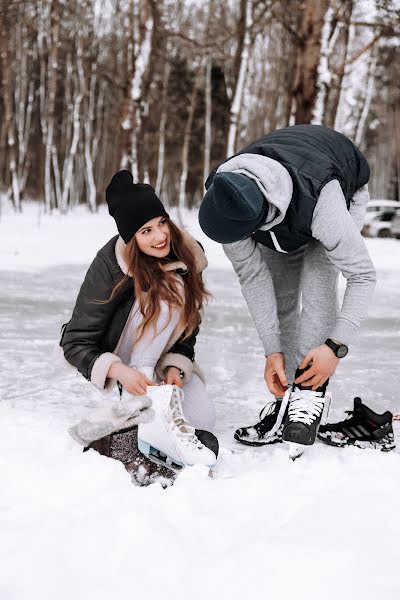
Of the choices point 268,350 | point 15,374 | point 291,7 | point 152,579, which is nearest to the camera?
point 152,579

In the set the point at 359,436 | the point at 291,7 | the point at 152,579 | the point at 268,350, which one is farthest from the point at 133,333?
the point at 291,7

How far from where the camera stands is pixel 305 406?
2.09 meters

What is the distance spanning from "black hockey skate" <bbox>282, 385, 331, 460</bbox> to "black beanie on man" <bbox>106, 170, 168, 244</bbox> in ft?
2.55

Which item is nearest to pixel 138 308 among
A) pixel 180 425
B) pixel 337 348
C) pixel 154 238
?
pixel 154 238

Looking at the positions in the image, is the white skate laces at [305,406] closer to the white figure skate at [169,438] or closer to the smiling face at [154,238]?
the white figure skate at [169,438]

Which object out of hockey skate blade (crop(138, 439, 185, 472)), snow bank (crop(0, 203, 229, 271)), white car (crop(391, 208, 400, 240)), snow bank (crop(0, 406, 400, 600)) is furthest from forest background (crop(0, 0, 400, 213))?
snow bank (crop(0, 406, 400, 600))

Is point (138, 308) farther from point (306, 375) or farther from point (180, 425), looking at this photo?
point (306, 375)

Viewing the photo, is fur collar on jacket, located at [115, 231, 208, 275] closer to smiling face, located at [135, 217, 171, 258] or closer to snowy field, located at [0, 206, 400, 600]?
smiling face, located at [135, 217, 171, 258]

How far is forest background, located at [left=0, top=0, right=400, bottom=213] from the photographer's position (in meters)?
8.75

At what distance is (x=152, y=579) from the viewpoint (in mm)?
1366

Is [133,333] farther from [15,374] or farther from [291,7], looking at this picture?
[291,7]

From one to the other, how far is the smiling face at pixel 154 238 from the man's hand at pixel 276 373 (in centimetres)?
54

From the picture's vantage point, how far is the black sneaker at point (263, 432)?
7.64 ft

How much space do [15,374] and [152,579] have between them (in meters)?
1.86
